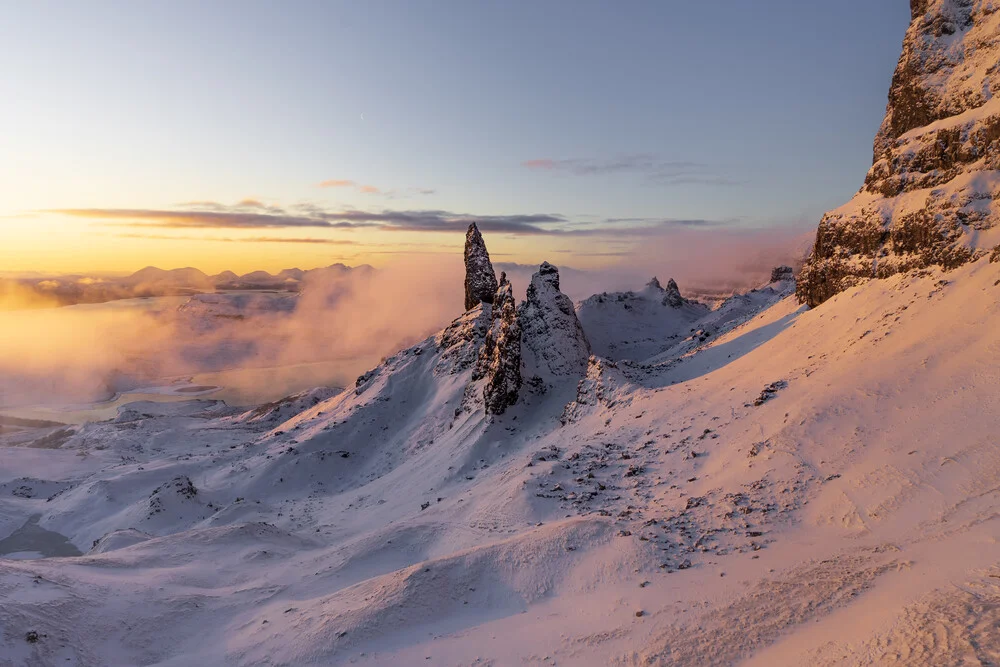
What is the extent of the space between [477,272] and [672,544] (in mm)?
54815

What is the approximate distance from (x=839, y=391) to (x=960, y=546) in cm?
1052

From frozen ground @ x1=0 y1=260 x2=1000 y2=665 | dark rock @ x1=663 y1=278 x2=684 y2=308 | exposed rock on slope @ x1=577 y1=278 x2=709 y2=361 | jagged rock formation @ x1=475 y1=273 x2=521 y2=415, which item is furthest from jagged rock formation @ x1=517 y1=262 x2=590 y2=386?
dark rock @ x1=663 y1=278 x2=684 y2=308

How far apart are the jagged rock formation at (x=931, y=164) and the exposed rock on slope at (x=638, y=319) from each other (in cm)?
4415

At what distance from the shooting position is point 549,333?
4650cm

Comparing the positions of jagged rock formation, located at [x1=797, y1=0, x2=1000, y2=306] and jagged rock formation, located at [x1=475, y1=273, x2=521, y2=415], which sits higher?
jagged rock formation, located at [x1=797, y1=0, x2=1000, y2=306]

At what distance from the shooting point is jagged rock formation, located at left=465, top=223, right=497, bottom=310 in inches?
2702

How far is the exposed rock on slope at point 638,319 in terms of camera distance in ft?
263

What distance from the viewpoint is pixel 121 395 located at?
169m

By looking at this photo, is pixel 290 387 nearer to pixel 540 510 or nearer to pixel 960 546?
pixel 540 510

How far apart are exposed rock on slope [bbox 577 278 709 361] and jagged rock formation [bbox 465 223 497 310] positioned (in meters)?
19.6

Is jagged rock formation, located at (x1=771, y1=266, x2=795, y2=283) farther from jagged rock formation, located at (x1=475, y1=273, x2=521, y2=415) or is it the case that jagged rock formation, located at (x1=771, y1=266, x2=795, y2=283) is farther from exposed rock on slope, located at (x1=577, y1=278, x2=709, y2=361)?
jagged rock formation, located at (x1=475, y1=273, x2=521, y2=415)

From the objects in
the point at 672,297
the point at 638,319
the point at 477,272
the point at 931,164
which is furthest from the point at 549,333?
the point at 672,297

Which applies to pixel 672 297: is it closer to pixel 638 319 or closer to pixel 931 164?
pixel 638 319

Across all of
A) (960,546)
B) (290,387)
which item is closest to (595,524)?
(960,546)
